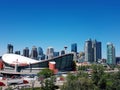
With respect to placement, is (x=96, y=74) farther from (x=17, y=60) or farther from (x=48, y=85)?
(x=17, y=60)

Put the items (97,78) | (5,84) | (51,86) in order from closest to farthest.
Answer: (51,86) < (97,78) < (5,84)

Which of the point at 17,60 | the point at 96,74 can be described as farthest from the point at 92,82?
the point at 17,60

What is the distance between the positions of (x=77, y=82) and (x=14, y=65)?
76290 millimetres

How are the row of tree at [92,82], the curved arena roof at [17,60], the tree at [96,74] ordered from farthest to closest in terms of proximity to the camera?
the curved arena roof at [17,60] → the tree at [96,74] → the row of tree at [92,82]

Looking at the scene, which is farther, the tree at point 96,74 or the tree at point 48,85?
the tree at point 96,74

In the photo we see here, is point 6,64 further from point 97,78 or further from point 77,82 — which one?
point 77,82

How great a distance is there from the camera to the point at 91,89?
1714 inches

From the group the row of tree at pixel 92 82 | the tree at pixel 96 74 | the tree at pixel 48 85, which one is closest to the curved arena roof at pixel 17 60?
the row of tree at pixel 92 82

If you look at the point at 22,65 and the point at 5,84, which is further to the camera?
the point at 22,65

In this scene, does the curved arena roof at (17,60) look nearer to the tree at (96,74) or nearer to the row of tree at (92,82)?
the row of tree at (92,82)

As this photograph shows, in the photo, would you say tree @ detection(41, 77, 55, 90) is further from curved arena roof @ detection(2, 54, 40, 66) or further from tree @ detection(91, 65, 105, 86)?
curved arena roof @ detection(2, 54, 40, 66)

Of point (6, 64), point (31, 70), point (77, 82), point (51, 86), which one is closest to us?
point (77, 82)

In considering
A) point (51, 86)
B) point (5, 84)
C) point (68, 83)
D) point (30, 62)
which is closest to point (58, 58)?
point (30, 62)

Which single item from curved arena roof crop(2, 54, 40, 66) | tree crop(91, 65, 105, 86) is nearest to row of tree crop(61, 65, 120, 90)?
tree crop(91, 65, 105, 86)
